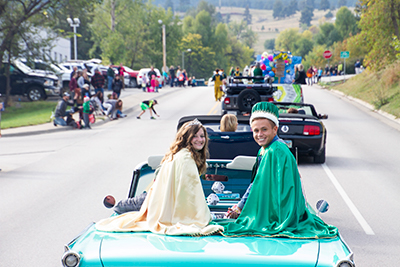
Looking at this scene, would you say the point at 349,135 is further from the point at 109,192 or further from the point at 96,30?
Result: the point at 96,30

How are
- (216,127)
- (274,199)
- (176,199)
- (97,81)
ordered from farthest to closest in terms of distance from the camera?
(97,81), (216,127), (176,199), (274,199)

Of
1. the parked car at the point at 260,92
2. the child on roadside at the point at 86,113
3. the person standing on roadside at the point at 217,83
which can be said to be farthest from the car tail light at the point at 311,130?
the person standing on roadside at the point at 217,83

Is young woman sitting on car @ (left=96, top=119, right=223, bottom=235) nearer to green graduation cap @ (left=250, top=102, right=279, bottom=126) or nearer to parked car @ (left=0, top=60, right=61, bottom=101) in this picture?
green graduation cap @ (left=250, top=102, right=279, bottom=126)

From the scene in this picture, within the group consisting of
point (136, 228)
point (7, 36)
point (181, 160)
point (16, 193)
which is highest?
point (7, 36)

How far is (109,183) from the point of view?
397 inches

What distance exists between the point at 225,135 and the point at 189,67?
11466 centimetres

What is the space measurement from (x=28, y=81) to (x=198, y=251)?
27632 millimetres

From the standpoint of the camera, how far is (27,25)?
28.6 m

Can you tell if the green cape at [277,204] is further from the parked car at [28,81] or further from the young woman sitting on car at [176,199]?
the parked car at [28,81]

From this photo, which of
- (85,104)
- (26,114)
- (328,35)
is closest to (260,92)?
(85,104)

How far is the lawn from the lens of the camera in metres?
22.0

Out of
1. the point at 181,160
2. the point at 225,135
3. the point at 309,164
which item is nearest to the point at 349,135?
the point at 309,164

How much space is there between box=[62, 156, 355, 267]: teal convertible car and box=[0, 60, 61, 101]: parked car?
26498 millimetres

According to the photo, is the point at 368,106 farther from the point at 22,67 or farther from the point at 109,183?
the point at 109,183
